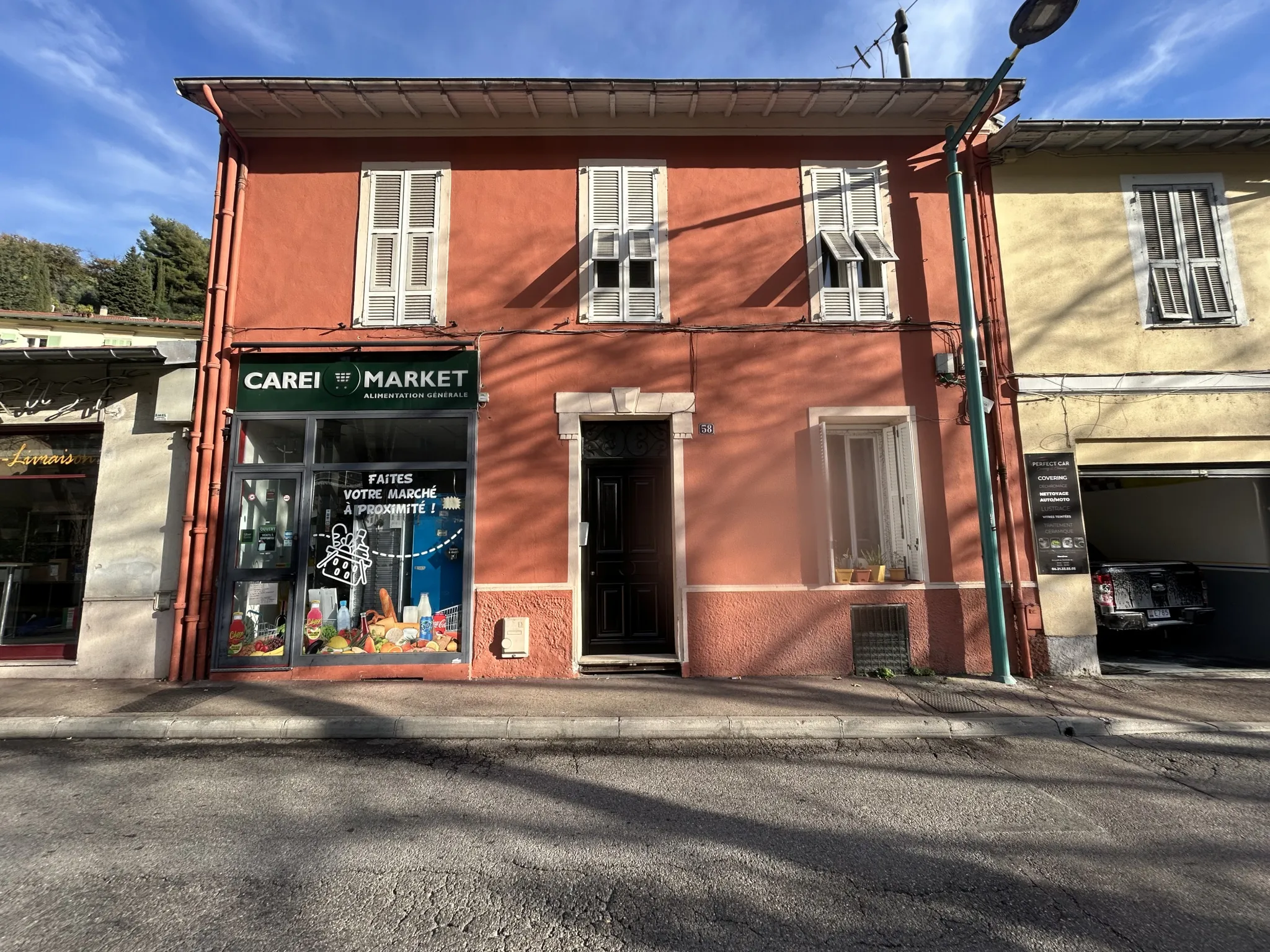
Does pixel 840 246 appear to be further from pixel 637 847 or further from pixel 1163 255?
pixel 637 847

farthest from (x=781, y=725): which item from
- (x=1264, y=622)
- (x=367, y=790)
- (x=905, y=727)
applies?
(x=1264, y=622)

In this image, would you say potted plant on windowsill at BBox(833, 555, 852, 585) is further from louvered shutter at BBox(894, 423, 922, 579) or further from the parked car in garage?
the parked car in garage

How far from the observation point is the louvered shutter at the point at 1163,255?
7363 millimetres

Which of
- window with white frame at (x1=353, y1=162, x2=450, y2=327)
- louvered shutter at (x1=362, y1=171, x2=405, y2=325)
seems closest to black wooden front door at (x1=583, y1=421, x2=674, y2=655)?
window with white frame at (x1=353, y1=162, x2=450, y2=327)

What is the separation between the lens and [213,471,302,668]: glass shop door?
6.73 metres

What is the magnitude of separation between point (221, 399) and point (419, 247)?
9.69ft

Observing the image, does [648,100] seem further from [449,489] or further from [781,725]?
[781,725]

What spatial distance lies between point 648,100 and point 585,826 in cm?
758

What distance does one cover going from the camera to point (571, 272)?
7.36 m

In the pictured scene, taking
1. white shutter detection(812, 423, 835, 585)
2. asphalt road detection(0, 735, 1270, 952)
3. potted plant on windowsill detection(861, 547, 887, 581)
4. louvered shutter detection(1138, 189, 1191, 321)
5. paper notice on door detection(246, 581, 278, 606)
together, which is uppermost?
louvered shutter detection(1138, 189, 1191, 321)

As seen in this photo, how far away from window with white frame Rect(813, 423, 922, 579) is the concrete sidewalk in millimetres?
1463

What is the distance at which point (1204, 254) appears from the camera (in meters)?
7.48

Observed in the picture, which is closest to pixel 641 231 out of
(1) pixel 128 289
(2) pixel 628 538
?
(2) pixel 628 538

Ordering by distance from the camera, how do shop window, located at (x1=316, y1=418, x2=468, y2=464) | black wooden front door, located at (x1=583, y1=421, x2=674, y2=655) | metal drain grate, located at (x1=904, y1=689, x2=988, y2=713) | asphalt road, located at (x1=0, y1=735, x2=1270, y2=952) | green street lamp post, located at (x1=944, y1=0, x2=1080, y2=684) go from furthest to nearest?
1. black wooden front door, located at (x1=583, y1=421, x2=674, y2=655)
2. shop window, located at (x1=316, y1=418, x2=468, y2=464)
3. green street lamp post, located at (x1=944, y1=0, x2=1080, y2=684)
4. metal drain grate, located at (x1=904, y1=689, x2=988, y2=713)
5. asphalt road, located at (x1=0, y1=735, x2=1270, y2=952)
